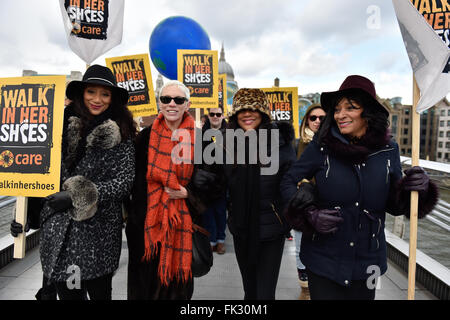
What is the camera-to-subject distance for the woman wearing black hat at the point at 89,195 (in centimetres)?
181

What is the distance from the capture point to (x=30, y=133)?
192 centimetres

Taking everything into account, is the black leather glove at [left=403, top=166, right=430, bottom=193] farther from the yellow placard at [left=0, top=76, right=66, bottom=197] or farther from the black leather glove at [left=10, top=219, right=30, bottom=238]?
the black leather glove at [left=10, top=219, right=30, bottom=238]

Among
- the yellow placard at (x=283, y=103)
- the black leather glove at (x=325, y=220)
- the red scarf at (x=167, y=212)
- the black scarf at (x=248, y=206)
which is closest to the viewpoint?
the black leather glove at (x=325, y=220)

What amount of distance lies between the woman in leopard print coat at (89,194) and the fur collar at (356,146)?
1.30 meters

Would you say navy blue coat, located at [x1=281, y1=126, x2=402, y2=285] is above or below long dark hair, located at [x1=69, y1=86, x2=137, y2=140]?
below

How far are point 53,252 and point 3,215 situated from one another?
12.9ft

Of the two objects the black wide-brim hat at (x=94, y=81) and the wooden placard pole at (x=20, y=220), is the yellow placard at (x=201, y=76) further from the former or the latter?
the wooden placard pole at (x=20, y=220)

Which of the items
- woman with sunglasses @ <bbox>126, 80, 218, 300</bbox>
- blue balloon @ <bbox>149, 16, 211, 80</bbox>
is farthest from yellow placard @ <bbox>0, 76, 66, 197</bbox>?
blue balloon @ <bbox>149, 16, 211, 80</bbox>

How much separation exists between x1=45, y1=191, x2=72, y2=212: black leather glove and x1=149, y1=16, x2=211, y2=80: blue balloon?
5740mm

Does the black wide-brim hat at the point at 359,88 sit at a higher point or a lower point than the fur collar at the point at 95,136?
higher

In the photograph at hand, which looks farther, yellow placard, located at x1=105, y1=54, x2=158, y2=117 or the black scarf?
yellow placard, located at x1=105, y1=54, x2=158, y2=117

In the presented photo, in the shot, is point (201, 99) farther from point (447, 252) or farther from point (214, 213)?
point (447, 252)

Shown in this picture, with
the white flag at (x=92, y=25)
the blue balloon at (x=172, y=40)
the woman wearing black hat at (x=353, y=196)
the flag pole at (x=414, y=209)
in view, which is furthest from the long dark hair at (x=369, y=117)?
the blue balloon at (x=172, y=40)

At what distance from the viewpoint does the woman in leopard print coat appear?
1.81 metres
